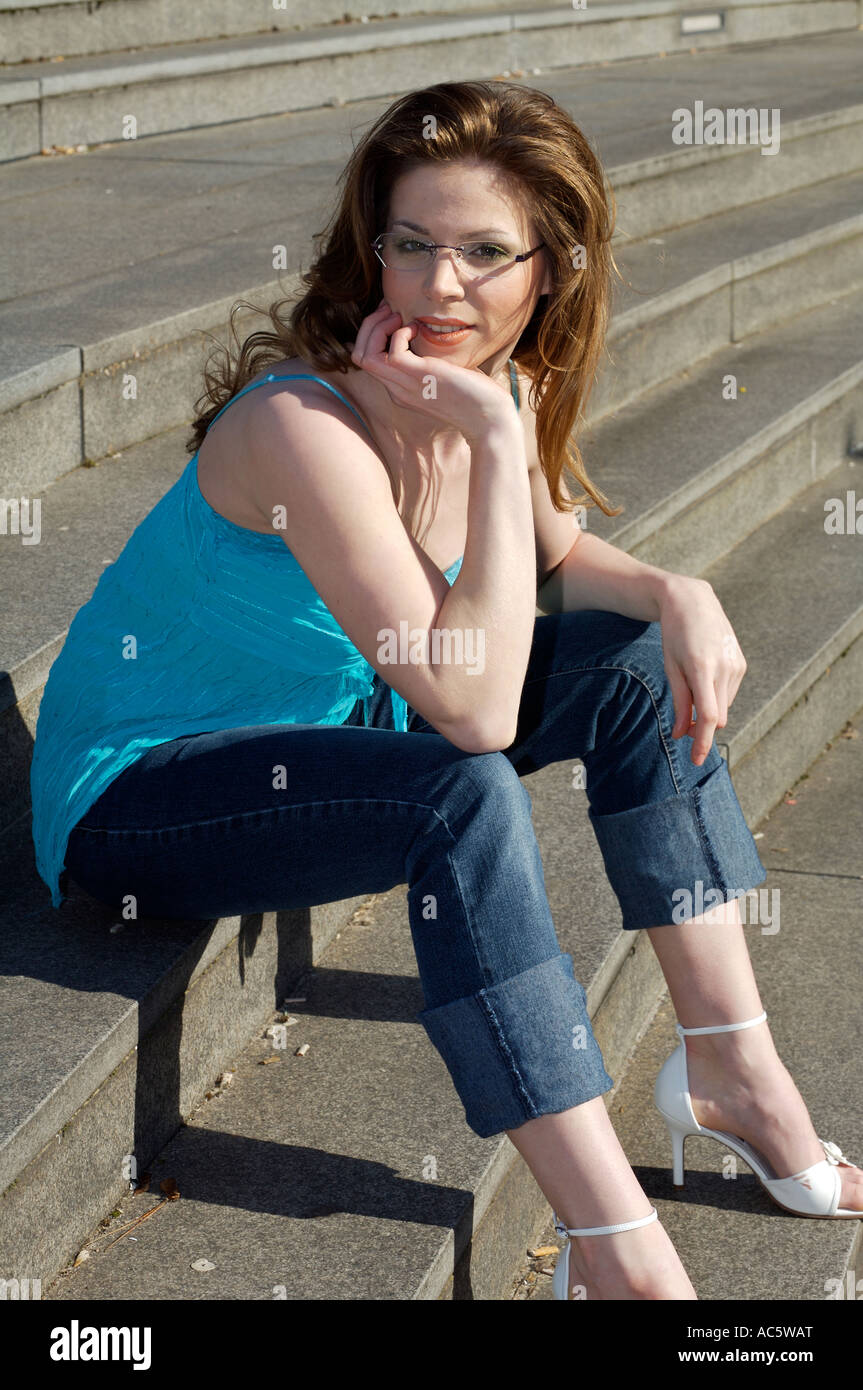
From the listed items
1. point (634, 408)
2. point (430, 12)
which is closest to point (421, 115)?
point (634, 408)

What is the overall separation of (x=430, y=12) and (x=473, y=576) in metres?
6.09

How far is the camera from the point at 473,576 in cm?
185

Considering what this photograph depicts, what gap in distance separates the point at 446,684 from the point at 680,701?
1.30ft

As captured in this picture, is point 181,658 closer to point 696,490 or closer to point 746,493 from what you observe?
point 696,490

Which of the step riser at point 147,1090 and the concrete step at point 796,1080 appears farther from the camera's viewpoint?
the concrete step at point 796,1080

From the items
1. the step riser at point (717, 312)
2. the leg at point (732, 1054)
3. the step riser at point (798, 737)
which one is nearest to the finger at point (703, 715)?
the leg at point (732, 1054)

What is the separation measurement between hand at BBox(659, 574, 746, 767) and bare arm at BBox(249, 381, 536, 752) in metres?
0.26

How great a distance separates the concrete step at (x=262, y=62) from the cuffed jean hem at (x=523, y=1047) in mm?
3830

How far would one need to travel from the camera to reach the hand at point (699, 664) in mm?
1999

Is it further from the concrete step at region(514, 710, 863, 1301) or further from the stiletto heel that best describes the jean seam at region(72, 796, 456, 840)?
the stiletto heel

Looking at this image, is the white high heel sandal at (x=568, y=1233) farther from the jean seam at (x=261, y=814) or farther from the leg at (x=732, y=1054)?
the jean seam at (x=261, y=814)

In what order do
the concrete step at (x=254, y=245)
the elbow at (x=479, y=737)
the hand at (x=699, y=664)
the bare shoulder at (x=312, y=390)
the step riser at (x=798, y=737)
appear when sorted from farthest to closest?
the step riser at (x=798, y=737) → the concrete step at (x=254, y=245) → the hand at (x=699, y=664) → the bare shoulder at (x=312, y=390) → the elbow at (x=479, y=737)

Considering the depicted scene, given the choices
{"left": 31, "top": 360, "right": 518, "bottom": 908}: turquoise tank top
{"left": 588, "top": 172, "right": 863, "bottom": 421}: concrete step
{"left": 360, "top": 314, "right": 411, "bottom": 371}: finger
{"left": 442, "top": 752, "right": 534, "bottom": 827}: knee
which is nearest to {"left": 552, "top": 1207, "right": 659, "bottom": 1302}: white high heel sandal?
{"left": 442, "top": 752, "right": 534, "bottom": 827}: knee

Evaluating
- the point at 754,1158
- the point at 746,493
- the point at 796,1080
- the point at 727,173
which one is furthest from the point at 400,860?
the point at 727,173
